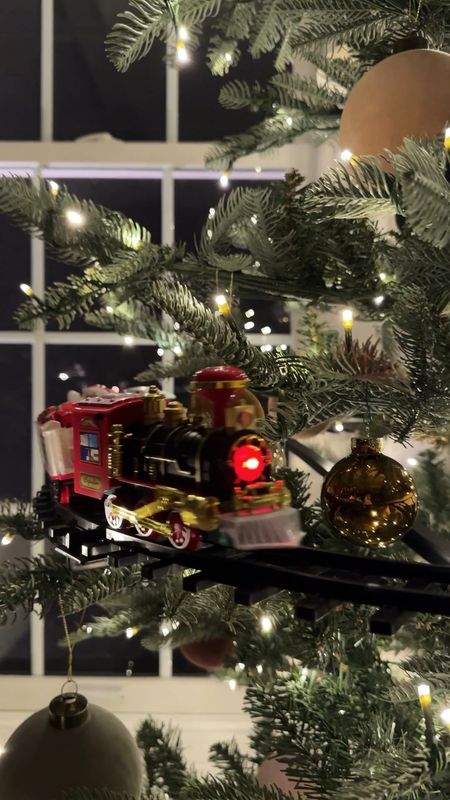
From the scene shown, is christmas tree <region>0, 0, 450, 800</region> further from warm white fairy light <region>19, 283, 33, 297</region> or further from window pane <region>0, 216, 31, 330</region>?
window pane <region>0, 216, 31, 330</region>

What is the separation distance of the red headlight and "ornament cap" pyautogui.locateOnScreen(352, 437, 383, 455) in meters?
0.11

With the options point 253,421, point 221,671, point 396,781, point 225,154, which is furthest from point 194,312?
point 221,671

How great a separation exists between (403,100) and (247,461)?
41cm

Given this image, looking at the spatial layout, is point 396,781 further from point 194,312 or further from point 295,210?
point 295,210

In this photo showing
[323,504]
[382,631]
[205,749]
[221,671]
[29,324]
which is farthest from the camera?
[205,749]

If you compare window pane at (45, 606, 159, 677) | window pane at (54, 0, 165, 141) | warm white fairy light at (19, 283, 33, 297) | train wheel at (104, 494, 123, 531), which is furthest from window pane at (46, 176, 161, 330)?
train wheel at (104, 494, 123, 531)

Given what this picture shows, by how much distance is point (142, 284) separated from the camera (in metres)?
0.96

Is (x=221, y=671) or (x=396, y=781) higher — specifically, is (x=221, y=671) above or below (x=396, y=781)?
below

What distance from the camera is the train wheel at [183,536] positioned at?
2.29 feet

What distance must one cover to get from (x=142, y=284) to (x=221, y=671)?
71 cm

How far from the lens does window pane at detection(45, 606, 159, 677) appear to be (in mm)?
2369

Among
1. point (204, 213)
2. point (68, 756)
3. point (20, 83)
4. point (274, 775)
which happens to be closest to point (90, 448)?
point (68, 756)

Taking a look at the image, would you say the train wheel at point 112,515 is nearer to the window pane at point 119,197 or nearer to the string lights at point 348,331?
the string lights at point 348,331

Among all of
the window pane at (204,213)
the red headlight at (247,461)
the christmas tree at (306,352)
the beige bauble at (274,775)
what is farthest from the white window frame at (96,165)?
the red headlight at (247,461)
